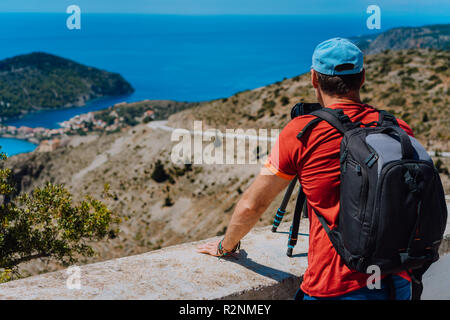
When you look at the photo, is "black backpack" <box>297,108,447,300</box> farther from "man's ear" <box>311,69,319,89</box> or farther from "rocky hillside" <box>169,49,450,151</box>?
"rocky hillside" <box>169,49,450,151</box>

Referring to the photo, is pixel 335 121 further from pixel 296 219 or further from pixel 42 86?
pixel 42 86

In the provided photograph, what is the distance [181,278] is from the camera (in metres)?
2.62

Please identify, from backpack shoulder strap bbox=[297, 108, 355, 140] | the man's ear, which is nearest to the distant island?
the man's ear

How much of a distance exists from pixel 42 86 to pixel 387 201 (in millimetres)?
201905

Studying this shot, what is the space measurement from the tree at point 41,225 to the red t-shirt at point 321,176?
8.00m

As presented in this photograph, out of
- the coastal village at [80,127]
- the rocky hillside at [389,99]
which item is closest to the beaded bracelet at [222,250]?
the rocky hillside at [389,99]

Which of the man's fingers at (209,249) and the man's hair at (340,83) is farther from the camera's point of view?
the man's fingers at (209,249)

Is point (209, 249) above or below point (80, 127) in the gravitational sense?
below

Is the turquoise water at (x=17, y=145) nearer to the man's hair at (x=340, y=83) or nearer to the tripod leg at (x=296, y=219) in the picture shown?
the tripod leg at (x=296, y=219)

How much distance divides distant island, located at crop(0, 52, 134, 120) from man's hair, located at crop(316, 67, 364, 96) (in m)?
179

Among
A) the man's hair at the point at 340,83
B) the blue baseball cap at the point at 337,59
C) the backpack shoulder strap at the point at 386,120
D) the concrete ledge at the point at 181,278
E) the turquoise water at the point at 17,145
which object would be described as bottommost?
the turquoise water at the point at 17,145

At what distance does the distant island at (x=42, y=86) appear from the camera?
553ft

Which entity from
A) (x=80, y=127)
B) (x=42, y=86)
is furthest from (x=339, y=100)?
(x=42, y=86)

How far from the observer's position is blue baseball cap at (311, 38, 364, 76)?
209 cm
